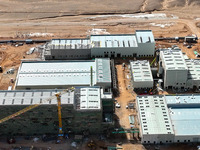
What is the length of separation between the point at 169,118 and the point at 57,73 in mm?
57113

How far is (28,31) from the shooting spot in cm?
19450

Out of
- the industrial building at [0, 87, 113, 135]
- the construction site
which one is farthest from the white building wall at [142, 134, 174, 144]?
the industrial building at [0, 87, 113, 135]

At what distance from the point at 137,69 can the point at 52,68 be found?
42.1 metres

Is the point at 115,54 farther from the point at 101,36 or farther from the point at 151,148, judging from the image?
the point at 151,148

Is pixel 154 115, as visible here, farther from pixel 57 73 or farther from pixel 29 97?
pixel 57 73

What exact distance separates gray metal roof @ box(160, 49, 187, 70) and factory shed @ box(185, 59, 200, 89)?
6.43 m

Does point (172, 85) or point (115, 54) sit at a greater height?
point (115, 54)

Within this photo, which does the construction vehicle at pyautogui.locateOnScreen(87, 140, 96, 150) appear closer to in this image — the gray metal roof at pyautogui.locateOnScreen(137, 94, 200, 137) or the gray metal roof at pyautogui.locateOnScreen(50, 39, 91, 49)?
the gray metal roof at pyautogui.locateOnScreen(137, 94, 200, 137)

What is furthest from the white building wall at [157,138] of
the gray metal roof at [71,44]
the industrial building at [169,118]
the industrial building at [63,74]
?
the gray metal roof at [71,44]

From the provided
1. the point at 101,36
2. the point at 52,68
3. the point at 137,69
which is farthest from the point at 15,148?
the point at 101,36

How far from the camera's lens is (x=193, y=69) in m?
142

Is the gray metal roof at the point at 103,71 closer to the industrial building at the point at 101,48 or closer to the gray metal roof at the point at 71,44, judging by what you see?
the industrial building at the point at 101,48

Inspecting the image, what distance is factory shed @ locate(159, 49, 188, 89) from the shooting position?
439 feet

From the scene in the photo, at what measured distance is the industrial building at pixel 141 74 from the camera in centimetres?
13662
